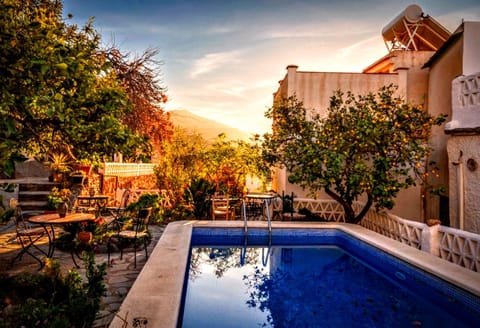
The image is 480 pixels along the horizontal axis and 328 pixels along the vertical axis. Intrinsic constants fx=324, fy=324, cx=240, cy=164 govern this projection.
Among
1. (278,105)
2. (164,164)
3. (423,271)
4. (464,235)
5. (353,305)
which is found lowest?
(353,305)

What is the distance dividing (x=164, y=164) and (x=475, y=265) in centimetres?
1096

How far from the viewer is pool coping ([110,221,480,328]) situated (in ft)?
12.6

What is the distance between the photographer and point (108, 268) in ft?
20.2

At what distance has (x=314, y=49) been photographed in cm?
1444

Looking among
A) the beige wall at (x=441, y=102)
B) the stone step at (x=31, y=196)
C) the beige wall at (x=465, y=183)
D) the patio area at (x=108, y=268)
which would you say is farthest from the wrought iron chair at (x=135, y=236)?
the beige wall at (x=441, y=102)

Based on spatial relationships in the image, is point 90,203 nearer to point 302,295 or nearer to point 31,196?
point 31,196

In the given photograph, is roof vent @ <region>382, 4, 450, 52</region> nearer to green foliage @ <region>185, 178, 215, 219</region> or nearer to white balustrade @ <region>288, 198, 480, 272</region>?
white balustrade @ <region>288, 198, 480, 272</region>

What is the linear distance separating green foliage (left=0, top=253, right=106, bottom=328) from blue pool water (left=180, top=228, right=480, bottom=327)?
1691 millimetres

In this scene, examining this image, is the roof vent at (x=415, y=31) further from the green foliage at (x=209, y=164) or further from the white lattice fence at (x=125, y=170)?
the white lattice fence at (x=125, y=170)

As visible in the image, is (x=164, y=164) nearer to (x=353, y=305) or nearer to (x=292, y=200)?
(x=292, y=200)

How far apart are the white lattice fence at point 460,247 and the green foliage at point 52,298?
6585mm

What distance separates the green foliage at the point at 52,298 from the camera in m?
2.90

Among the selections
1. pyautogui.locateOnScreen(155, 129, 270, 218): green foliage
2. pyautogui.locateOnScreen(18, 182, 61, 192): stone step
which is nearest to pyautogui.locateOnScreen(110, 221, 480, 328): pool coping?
pyautogui.locateOnScreen(155, 129, 270, 218): green foliage

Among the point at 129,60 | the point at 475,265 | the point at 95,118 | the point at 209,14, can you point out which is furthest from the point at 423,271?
the point at 129,60
